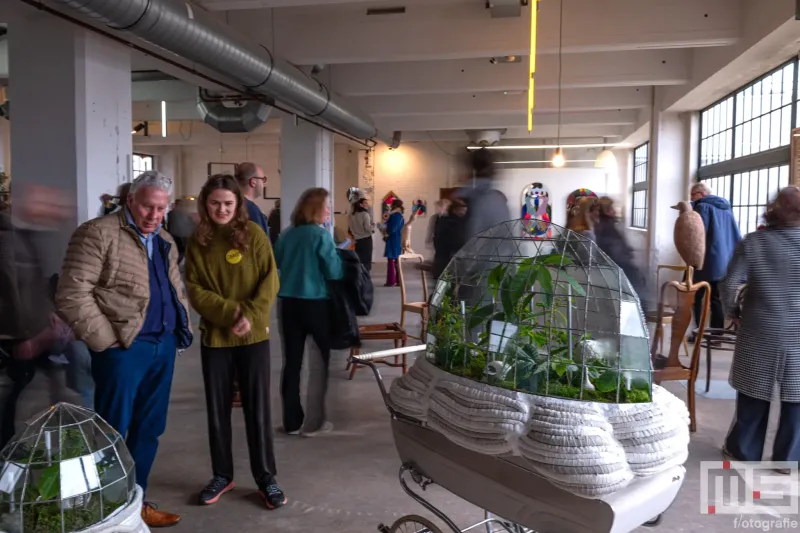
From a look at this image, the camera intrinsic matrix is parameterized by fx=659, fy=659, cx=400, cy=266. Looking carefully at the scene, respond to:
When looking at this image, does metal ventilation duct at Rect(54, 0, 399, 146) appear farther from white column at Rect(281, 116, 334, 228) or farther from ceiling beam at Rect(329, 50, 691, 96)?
white column at Rect(281, 116, 334, 228)

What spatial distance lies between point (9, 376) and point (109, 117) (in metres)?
2.98

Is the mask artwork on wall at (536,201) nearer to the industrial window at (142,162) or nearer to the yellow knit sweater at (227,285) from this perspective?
the industrial window at (142,162)

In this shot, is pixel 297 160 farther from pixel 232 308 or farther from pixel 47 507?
pixel 47 507

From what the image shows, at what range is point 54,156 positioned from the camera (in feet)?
17.2

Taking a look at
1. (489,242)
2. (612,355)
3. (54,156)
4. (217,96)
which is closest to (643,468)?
(612,355)

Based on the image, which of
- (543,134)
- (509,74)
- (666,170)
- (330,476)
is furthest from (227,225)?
(543,134)

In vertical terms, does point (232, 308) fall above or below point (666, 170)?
below

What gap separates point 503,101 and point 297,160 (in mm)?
3701

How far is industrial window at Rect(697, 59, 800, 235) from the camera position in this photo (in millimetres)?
7023

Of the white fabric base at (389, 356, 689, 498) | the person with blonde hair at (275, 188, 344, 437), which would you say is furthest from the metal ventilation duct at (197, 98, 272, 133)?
the white fabric base at (389, 356, 689, 498)

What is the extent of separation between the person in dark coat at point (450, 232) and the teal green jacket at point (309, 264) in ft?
3.46

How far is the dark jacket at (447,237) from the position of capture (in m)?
4.59

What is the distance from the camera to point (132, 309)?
2.57m

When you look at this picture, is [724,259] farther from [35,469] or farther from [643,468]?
[35,469]
